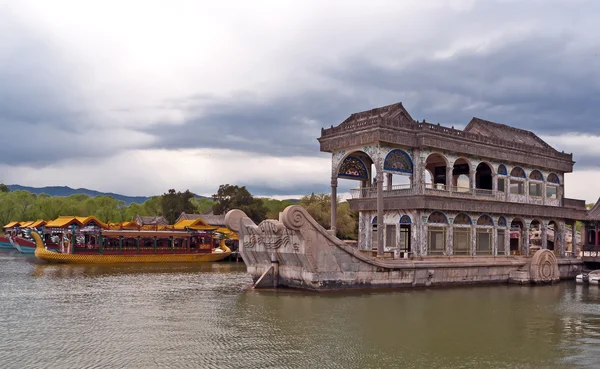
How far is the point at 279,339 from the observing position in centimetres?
1698

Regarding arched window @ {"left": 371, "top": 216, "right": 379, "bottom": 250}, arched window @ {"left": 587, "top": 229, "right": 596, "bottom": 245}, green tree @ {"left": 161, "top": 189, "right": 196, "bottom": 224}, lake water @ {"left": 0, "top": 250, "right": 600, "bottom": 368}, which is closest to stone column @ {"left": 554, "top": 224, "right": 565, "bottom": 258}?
arched window @ {"left": 587, "top": 229, "right": 596, "bottom": 245}

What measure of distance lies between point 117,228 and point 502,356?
4555 cm

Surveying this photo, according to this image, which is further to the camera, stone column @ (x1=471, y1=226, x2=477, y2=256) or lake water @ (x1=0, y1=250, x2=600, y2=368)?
stone column @ (x1=471, y1=226, x2=477, y2=256)

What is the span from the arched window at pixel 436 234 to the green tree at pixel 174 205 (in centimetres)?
5689

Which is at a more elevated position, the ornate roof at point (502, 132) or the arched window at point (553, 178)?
the ornate roof at point (502, 132)

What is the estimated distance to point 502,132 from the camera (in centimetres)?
3738

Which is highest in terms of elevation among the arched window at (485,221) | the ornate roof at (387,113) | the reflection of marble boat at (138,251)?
the ornate roof at (387,113)

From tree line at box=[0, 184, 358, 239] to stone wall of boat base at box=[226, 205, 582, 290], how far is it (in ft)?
104

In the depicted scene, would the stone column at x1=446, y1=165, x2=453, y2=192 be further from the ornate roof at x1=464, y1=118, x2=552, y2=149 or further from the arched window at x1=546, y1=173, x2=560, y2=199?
the arched window at x1=546, y1=173, x2=560, y2=199

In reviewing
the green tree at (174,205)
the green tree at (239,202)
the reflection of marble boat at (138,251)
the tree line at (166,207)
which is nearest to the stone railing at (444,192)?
the reflection of marble boat at (138,251)

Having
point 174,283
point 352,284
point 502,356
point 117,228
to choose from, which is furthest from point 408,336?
point 117,228

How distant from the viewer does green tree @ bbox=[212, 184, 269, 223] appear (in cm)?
7769

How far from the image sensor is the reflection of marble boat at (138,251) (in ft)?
160

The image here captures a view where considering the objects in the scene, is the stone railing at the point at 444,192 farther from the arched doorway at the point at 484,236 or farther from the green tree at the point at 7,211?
the green tree at the point at 7,211
